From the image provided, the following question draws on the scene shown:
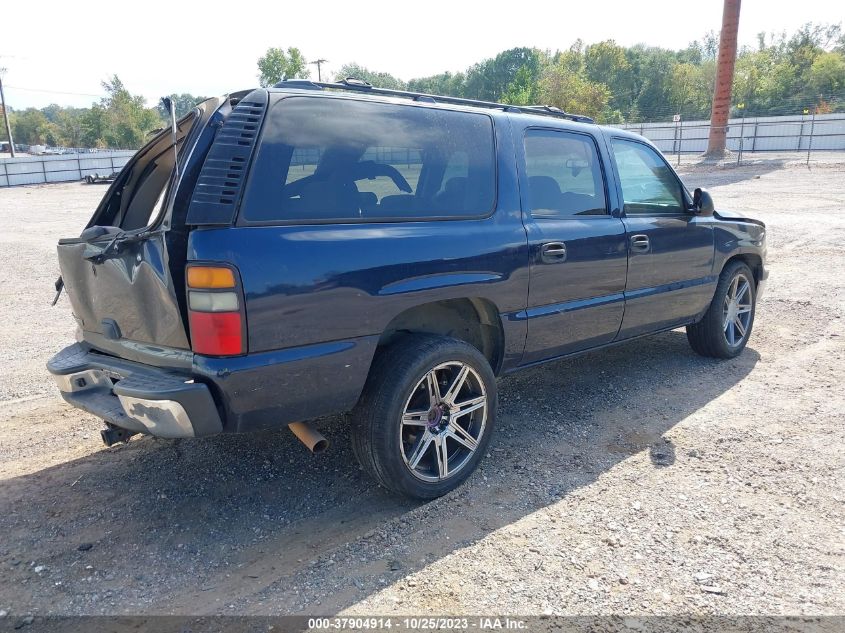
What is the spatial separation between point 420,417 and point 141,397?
51.7 inches

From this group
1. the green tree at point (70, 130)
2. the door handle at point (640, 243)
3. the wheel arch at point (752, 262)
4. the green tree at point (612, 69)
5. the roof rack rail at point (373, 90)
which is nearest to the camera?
the roof rack rail at point (373, 90)

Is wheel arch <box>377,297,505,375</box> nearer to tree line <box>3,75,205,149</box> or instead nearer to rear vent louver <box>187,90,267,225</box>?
rear vent louver <box>187,90,267,225</box>

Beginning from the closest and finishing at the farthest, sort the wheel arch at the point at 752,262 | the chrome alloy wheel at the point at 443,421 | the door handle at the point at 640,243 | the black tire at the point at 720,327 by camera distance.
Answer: the chrome alloy wheel at the point at 443,421 → the door handle at the point at 640,243 → the black tire at the point at 720,327 → the wheel arch at the point at 752,262

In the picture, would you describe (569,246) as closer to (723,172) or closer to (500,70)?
(723,172)

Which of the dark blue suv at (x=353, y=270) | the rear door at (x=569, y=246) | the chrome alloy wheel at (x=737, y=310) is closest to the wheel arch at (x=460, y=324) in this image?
the dark blue suv at (x=353, y=270)

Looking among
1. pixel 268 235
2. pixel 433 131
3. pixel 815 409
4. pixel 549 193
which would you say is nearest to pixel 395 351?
pixel 268 235

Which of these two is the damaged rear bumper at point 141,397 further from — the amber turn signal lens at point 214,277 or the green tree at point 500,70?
the green tree at point 500,70

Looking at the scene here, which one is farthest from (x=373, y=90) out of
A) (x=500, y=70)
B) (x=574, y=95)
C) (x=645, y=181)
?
(x=500, y=70)

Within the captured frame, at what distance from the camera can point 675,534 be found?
304cm

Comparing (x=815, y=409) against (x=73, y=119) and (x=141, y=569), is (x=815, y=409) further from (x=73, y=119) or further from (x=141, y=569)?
(x=73, y=119)

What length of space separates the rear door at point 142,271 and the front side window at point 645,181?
2.78 m

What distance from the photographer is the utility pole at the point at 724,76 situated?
27797 mm

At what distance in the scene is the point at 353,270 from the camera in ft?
9.39

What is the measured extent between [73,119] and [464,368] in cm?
9246
